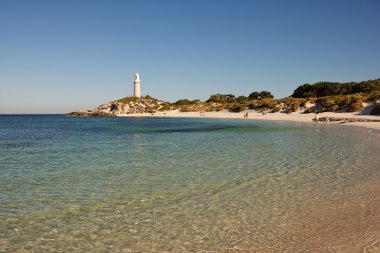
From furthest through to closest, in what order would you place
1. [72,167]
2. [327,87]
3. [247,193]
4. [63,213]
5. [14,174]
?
1. [327,87]
2. [72,167]
3. [14,174]
4. [247,193]
5. [63,213]

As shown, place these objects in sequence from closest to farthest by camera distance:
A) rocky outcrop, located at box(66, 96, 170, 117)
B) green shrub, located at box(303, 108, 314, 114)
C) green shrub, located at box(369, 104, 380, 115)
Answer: green shrub, located at box(369, 104, 380, 115) < green shrub, located at box(303, 108, 314, 114) < rocky outcrop, located at box(66, 96, 170, 117)

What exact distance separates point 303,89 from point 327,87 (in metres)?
9.12

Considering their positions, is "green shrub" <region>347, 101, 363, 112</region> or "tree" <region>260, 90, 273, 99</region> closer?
"green shrub" <region>347, 101, 363, 112</region>

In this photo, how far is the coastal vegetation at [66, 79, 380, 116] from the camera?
73.1 meters

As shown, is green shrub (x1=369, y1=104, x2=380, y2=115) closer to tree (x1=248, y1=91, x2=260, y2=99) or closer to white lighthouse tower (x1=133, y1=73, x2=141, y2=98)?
tree (x1=248, y1=91, x2=260, y2=99)

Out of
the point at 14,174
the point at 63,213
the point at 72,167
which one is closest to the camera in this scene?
the point at 63,213

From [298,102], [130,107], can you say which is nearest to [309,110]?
[298,102]

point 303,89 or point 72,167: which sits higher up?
point 303,89

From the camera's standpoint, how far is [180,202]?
31.6ft

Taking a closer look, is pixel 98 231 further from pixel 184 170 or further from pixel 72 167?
pixel 72 167

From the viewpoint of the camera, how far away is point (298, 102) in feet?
293

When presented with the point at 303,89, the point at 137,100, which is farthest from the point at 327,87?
the point at 137,100

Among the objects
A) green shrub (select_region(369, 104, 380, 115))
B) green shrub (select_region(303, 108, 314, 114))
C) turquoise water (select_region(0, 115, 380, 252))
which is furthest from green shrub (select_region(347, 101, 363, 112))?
turquoise water (select_region(0, 115, 380, 252))

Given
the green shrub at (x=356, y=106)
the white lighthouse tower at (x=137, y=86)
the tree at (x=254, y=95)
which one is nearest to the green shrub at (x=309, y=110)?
the green shrub at (x=356, y=106)
